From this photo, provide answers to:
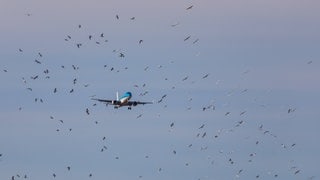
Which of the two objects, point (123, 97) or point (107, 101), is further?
point (123, 97)

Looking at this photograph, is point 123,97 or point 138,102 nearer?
point 138,102
